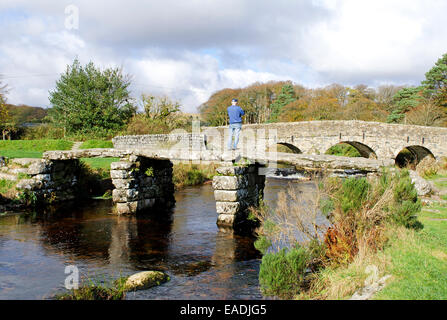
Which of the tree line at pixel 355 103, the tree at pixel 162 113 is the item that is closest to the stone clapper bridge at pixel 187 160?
the tree at pixel 162 113

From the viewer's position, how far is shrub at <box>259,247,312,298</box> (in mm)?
4727

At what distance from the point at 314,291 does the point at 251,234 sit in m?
4.47

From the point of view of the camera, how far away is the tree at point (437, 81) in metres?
34.4

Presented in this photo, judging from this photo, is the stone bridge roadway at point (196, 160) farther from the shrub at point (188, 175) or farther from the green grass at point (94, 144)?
the green grass at point (94, 144)

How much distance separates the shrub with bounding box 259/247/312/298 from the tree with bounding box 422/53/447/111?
3574 cm

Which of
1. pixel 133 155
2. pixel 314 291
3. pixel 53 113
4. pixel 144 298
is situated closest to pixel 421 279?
pixel 314 291

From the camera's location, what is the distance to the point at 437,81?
3566 centimetres

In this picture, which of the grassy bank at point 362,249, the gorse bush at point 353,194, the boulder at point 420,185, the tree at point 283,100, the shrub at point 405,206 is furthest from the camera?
the tree at point 283,100

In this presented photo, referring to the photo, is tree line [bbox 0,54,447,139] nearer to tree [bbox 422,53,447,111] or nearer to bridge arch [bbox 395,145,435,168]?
tree [bbox 422,53,447,111]

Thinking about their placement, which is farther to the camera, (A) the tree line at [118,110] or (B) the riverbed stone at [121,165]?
(A) the tree line at [118,110]

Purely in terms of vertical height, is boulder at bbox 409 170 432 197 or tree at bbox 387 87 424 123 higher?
tree at bbox 387 87 424 123

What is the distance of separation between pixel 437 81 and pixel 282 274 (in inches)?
1532

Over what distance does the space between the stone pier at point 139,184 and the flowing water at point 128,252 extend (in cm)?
54

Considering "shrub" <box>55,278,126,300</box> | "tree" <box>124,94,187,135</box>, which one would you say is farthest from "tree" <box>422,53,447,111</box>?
"shrub" <box>55,278,126,300</box>
